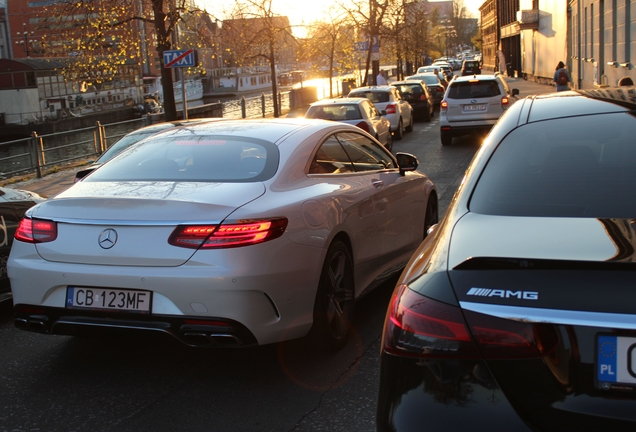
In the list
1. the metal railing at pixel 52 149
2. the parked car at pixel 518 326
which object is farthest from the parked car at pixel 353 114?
the parked car at pixel 518 326

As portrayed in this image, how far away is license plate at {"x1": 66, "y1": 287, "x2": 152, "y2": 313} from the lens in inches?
160

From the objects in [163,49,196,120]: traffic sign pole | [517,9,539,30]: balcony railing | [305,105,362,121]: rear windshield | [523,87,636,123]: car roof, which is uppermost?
[517,9,539,30]: balcony railing

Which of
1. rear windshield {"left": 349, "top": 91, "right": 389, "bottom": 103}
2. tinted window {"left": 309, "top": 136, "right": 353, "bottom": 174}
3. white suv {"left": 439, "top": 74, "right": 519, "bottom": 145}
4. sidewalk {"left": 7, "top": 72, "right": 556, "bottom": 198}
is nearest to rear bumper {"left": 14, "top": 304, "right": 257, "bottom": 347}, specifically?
tinted window {"left": 309, "top": 136, "right": 353, "bottom": 174}

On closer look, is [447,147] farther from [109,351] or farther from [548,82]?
[548,82]

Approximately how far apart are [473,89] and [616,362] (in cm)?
1827

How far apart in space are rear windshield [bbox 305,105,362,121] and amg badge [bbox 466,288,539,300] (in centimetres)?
1476

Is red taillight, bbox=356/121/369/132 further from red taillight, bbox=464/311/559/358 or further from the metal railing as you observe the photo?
red taillight, bbox=464/311/559/358

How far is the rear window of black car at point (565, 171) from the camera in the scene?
2785mm

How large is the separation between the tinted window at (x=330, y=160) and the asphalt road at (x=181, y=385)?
110 cm

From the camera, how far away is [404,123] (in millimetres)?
24172

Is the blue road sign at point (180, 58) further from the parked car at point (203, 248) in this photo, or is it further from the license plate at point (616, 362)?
the license plate at point (616, 362)

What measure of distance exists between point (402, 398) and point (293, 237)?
6.94 ft

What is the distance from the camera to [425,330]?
2.25m

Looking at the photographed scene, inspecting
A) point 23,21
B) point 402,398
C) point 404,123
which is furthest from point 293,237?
point 23,21
